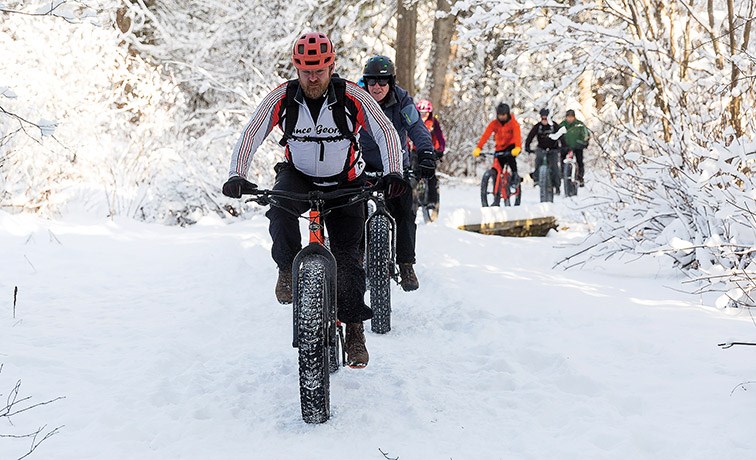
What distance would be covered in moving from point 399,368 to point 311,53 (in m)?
2.01

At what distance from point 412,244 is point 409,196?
429 mm

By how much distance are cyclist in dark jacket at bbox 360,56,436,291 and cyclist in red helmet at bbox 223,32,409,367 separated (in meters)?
1.95

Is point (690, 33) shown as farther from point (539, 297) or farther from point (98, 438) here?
point (98, 438)

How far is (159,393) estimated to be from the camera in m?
4.41

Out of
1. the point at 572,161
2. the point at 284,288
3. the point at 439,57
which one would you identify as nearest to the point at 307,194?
the point at 284,288

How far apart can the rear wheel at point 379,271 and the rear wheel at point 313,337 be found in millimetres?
1990

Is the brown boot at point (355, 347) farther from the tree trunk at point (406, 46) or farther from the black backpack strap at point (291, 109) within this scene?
the tree trunk at point (406, 46)

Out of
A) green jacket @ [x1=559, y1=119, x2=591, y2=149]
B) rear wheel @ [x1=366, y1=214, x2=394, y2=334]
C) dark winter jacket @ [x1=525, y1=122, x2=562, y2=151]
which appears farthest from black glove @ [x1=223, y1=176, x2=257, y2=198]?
green jacket @ [x1=559, y1=119, x2=591, y2=149]

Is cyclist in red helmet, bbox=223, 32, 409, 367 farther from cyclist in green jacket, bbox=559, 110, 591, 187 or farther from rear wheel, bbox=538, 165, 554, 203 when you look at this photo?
cyclist in green jacket, bbox=559, 110, 591, 187

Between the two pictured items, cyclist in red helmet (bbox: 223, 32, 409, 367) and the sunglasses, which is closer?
cyclist in red helmet (bbox: 223, 32, 409, 367)

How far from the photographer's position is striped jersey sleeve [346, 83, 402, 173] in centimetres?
450

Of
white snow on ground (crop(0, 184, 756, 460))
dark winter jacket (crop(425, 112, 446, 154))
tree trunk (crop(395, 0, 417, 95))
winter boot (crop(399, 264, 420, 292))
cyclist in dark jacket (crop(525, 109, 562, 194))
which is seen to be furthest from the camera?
tree trunk (crop(395, 0, 417, 95))

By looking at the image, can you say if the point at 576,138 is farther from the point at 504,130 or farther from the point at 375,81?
the point at 375,81

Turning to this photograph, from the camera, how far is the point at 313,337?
391 centimetres
